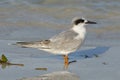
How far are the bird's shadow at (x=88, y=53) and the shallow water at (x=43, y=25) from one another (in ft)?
0.71

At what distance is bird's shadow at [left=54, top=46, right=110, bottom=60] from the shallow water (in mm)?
216

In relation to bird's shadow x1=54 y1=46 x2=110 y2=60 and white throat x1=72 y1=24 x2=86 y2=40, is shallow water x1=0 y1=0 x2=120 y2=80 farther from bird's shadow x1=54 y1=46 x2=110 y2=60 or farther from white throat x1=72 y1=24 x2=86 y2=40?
white throat x1=72 y1=24 x2=86 y2=40

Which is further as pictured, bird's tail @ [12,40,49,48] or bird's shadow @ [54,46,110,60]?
bird's shadow @ [54,46,110,60]

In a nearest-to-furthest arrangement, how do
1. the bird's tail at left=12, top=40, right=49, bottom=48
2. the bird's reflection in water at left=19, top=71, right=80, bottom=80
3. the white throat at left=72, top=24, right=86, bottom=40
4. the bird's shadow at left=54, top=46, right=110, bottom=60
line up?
the bird's reflection in water at left=19, top=71, right=80, bottom=80, the bird's tail at left=12, top=40, right=49, bottom=48, the white throat at left=72, top=24, right=86, bottom=40, the bird's shadow at left=54, top=46, right=110, bottom=60

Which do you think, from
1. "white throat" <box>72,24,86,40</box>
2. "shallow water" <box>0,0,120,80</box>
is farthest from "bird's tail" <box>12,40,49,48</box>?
"white throat" <box>72,24,86,40</box>

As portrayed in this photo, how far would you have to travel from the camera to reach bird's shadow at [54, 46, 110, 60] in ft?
29.1

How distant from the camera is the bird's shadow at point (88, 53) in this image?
29.1ft

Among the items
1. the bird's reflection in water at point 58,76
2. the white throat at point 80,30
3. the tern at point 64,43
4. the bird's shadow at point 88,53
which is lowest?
the bird's reflection in water at point 58,76

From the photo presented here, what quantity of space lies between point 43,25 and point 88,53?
2.31 metres

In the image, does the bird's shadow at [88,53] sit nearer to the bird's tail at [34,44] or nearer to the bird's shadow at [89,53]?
the bird's shadow at [89,53]

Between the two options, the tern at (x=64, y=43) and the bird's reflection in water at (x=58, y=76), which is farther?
the tern at (x=64, y=43)

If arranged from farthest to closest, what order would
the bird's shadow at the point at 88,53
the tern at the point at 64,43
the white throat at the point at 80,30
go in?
the bird's shadow at the point at 88,53 < the white throat at the point at 80,30 < the tern at the point at 64,43

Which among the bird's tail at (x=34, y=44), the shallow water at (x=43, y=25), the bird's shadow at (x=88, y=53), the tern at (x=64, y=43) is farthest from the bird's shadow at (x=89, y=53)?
the bird's tail at (x=34, y=44)

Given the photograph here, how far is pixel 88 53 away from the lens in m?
9.09
